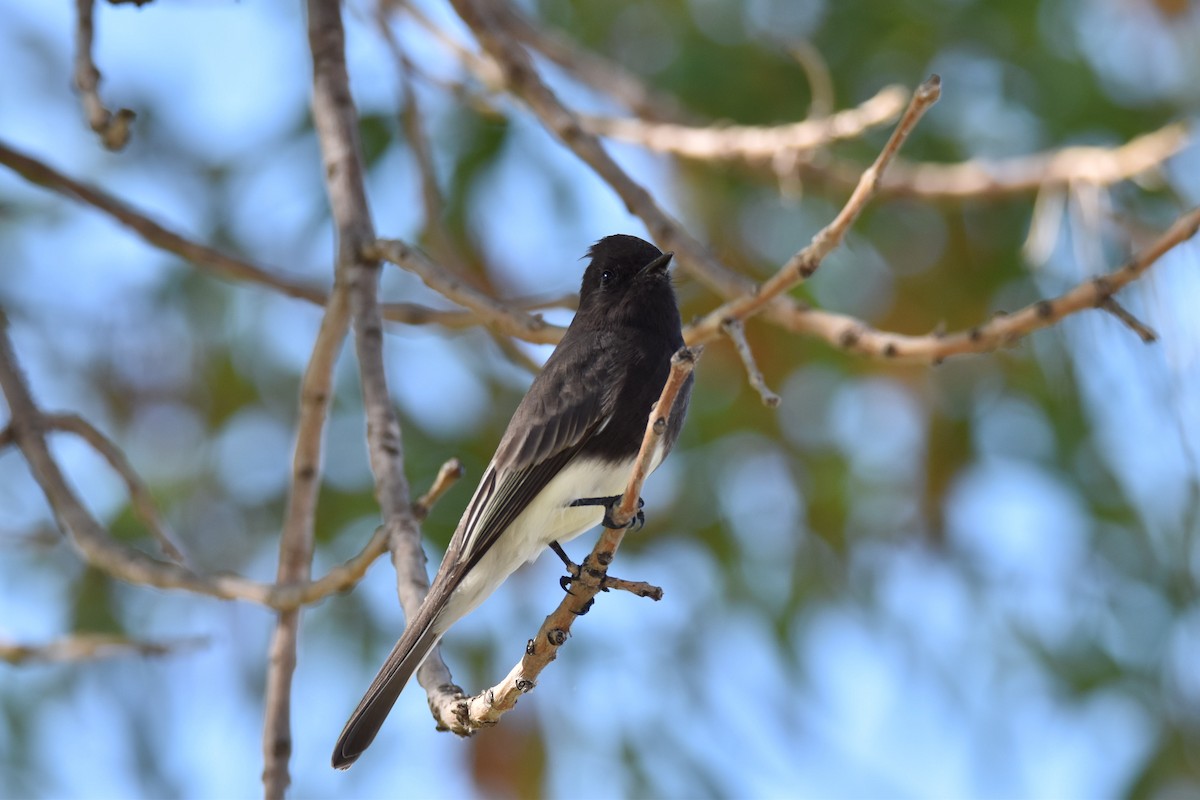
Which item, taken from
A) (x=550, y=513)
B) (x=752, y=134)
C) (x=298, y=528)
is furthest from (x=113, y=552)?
(x=752, y=134)

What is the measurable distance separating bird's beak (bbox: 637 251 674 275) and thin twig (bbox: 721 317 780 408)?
47cm

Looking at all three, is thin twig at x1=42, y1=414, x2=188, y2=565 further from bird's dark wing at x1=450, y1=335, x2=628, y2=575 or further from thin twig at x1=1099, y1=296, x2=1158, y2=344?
thin twig at x1=1099, y1=296, x2=1158, y2=344

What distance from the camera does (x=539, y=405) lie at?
3289 millimetres

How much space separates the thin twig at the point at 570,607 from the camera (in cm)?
221

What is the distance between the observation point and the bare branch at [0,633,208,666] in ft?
11.7

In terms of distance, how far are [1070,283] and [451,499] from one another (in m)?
2.47

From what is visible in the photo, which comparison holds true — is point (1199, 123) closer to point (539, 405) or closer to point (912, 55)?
point (912, 55)

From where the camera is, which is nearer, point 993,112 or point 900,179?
point 900,179

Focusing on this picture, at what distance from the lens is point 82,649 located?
12.0 feet

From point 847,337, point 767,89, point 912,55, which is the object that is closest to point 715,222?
point 767,89

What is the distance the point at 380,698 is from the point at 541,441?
0.69m

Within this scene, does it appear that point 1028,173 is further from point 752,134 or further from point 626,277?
point 626,277

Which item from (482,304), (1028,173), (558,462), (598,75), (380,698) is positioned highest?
(598,75)

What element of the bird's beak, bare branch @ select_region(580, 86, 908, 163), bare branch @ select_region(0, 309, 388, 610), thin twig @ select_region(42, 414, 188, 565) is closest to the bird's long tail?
bare branch @ select_region(0, 309, 388, 610)
